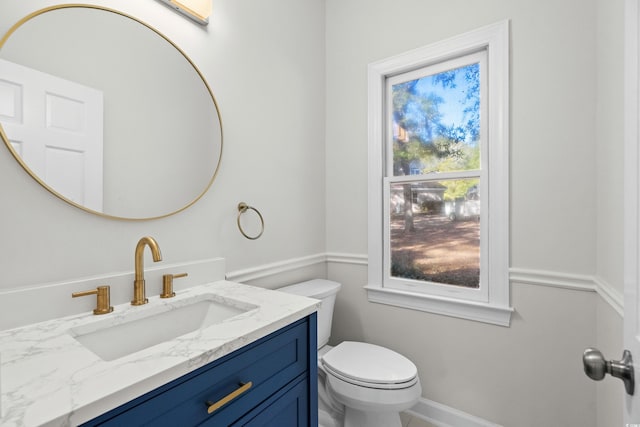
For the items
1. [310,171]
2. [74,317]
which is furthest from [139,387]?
[310,171]

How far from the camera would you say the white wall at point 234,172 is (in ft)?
2.88

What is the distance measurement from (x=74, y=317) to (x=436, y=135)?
1.85 m

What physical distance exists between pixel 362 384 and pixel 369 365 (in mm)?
131

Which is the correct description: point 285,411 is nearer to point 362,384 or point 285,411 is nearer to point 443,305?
point 362,384

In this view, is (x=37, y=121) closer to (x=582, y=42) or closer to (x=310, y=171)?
(x=310, y=171)

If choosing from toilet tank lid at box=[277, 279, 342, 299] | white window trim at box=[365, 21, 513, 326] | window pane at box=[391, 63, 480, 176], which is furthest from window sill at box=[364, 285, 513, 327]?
window pane at box=[391, 63, 480, 176]

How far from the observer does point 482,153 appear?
5.26 feet

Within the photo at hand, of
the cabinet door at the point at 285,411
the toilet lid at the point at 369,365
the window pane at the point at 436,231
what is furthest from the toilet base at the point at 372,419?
the window pane at the point at 436,231

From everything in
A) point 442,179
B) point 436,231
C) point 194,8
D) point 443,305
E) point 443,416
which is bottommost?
point 443,416

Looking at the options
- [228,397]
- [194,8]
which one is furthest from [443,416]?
[194,8]

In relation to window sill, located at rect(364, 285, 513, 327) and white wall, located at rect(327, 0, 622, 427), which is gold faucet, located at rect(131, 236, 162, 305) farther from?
white wall, located at rect(327, 0, 622, 427)

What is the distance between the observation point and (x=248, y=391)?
80cm

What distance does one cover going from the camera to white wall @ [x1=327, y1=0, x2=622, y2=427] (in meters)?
1.32

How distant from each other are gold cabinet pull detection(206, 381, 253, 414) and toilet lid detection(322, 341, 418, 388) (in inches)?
27.6
